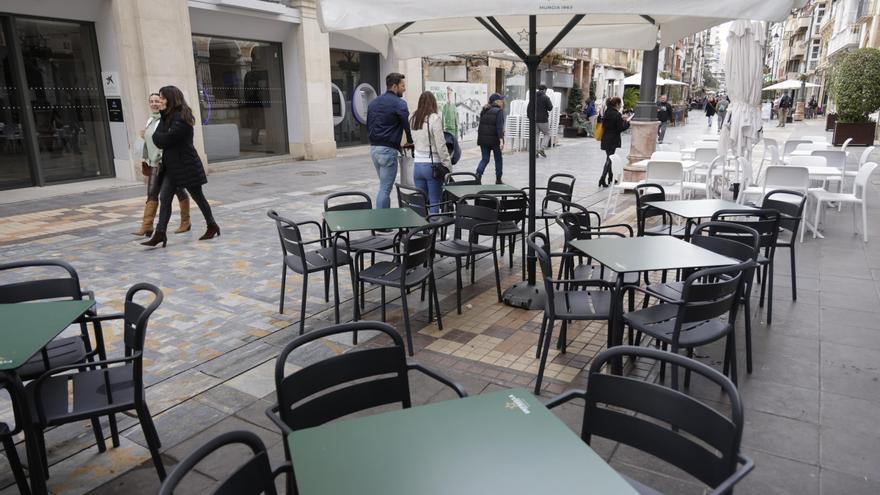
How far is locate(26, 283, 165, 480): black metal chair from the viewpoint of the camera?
2457 millimetres

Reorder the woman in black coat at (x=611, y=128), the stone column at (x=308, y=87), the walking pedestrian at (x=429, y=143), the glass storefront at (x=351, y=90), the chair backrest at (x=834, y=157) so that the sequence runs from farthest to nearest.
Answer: the glass storefront at (x=351, y=90), the stone column at (x=308, y=87), the woman in black coat at (x=611, y=128), the chair backrest at (x=834, y=157), the walking pedestrian at (x=429, y=143)

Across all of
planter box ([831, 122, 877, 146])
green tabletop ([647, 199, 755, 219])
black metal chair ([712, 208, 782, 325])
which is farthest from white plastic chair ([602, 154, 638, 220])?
planter box ([831, 122, 877, 146])

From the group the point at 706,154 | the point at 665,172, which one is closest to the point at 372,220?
the point at 665,172

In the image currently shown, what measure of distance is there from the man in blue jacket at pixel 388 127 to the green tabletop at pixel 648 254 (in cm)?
371

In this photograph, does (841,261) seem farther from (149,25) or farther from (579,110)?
(579,110)

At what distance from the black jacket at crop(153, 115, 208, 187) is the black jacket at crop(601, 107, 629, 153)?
7356 mm

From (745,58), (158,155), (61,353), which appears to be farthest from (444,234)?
(745,58)

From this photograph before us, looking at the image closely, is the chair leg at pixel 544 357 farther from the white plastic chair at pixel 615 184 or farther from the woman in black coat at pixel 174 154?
the woman in black coat at pixel 174 154

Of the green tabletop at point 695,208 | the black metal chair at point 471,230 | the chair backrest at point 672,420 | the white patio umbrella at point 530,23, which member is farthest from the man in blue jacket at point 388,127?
the chair backrest at point 672,420

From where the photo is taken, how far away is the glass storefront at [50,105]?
10.6 meters

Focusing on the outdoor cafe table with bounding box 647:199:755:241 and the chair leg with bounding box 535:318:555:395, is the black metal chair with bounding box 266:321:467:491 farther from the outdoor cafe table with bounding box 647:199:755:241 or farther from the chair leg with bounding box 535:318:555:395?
the outdoor cafe table with bounding box 647:199:755:241

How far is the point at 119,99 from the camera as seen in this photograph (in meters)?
11.5

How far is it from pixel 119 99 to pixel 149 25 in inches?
60.9

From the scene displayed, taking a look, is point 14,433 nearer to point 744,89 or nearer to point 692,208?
point 692,208
